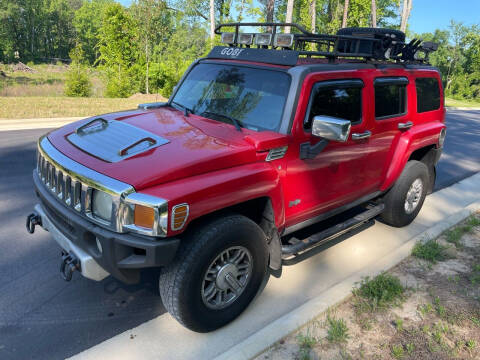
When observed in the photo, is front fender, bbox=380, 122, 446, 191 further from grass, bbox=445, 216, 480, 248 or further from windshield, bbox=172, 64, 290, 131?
windshield, bbox=172, 64, 290, 131

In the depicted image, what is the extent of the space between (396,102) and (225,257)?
9.28 ft

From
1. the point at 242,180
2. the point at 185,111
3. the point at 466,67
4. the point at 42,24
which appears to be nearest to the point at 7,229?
the point at 185,111

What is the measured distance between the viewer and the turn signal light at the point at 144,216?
241 cm

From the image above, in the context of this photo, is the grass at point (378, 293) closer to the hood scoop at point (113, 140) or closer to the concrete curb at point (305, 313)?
the concrete curb at point (305, 313)

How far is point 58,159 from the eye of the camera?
291 cm

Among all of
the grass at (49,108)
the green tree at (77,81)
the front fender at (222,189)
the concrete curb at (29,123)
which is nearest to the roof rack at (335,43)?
the front fender at (222,189)

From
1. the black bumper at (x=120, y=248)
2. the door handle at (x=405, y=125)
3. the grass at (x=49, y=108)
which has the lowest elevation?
the grass at (x=49, y=108)

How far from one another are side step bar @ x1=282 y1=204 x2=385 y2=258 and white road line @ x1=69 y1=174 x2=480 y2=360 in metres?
0.34

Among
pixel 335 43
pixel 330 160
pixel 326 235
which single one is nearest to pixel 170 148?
pixel 330 160

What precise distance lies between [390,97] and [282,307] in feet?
8.49

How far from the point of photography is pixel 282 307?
3.34 m

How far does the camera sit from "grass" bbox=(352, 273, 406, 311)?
10.9ft

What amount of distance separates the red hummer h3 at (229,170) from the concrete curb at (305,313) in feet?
0.98

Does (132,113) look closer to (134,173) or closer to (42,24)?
(134,173)
